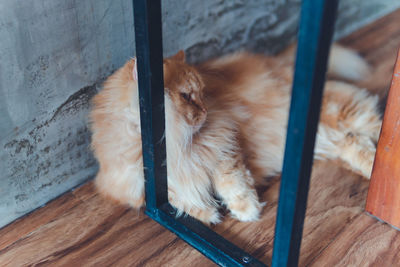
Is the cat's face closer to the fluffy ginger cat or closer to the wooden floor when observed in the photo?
the fluffy ginger cat

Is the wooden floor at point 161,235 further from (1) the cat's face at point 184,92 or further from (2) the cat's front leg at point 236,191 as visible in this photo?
(1) the cat's face at point 184,92

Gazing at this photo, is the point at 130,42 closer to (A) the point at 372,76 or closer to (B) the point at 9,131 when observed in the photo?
(B) the point at 9,131

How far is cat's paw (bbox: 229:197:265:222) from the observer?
4.63ft

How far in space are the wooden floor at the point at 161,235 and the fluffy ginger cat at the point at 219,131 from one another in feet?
0.25

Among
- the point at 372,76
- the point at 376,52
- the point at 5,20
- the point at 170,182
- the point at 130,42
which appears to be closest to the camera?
the point at 5,20

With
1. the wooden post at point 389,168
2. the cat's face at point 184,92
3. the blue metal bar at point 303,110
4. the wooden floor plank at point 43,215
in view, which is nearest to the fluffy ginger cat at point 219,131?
the cat's face at point 184,92

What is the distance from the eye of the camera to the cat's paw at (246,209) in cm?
141

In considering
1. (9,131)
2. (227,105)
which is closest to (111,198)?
(9,131)

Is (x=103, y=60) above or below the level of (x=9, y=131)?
above

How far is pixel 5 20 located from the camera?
1186mm

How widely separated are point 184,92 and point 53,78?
0.46 meters

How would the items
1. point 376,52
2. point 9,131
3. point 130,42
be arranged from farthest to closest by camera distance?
point 376,52 < point 130,42 < point 9,131

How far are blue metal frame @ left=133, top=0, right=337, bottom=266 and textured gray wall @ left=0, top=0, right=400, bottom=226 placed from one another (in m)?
0.35

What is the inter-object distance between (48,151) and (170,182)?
1.49 ft
